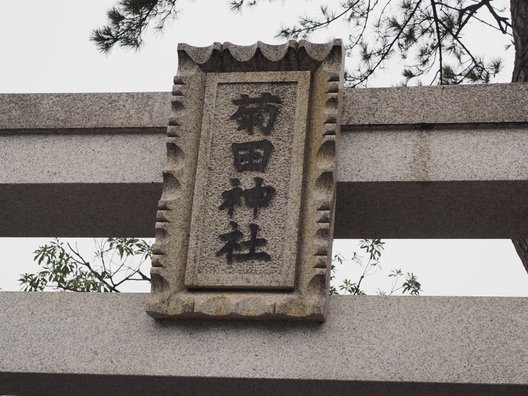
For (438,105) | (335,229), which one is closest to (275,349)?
(335,229)

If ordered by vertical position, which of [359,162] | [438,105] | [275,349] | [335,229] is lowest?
[275,349]

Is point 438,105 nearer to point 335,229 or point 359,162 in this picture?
point 359,162

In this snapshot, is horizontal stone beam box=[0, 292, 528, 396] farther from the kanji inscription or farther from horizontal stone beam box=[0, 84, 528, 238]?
horizontal stone beam box=[0, 84, 528, 238]

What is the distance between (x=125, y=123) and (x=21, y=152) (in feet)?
1.70

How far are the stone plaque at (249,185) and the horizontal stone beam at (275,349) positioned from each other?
0.42ft

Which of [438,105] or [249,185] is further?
[438,105]

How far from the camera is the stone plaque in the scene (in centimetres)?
398

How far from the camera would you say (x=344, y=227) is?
4590mm

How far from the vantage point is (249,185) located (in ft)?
13.8

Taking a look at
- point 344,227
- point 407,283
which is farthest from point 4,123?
point 407,283

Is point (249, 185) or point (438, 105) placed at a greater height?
point (438, 105)

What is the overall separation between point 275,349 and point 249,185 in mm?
718

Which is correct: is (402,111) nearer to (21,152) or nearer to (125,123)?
(125,123)

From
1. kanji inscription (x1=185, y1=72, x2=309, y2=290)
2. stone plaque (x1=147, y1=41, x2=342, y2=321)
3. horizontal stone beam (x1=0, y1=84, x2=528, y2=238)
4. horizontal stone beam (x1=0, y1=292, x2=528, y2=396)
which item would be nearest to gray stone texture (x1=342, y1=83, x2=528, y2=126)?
horizontal stone beam (x1=0, y1=84, x2=528, y2=238)
